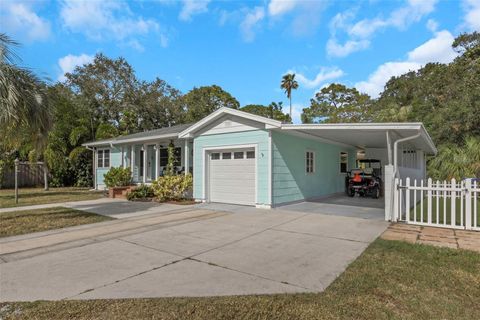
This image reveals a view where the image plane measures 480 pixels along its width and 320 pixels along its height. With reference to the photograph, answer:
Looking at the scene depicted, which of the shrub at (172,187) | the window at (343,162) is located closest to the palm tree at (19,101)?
the shrub at (172,187)

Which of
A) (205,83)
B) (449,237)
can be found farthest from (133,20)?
(205,83)

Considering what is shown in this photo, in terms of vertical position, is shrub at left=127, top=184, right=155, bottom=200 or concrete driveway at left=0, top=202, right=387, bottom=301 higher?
shrub at left=127, top=184, right=155, bottom=200

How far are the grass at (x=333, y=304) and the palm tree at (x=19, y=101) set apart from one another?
5671mm

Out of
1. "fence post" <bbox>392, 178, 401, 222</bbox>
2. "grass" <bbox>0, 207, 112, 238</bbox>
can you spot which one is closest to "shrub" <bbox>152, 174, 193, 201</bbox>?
"grass" <bbox>0, 207, 112, 238</bbox>

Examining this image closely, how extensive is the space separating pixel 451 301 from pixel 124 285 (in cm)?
374

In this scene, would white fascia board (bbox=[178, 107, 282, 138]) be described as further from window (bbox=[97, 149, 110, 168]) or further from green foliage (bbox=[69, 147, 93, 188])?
green foliage (bbox=[69, 147, 93, 188])

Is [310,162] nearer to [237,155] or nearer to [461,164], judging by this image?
[237,155]

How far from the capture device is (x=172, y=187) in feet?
39.9

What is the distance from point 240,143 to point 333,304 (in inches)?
312

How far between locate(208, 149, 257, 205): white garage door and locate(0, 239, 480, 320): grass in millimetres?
6795

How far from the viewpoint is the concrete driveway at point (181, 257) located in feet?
11.7

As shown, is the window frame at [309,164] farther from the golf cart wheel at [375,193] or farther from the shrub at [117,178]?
the shrub at [117,178]

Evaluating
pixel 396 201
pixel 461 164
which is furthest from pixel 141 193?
pixel 461 164

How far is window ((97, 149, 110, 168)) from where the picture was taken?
18.5 m
